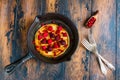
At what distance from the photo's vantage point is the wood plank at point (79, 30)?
1346 mm

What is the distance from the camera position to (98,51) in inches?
53.8

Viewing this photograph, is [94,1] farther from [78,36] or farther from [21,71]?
[21,71]

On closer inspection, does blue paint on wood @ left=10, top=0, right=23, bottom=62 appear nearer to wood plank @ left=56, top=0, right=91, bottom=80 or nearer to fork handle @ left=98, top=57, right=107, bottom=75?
wood plank @ left=56, top=0, right=91, bottom=80

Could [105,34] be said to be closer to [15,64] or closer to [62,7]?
[62,7]

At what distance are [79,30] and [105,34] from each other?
0.14 metres

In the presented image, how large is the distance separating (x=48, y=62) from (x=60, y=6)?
29cm

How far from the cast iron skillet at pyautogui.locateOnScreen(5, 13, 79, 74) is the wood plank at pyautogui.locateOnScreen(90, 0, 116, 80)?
0.12 m

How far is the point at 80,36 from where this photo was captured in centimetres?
136

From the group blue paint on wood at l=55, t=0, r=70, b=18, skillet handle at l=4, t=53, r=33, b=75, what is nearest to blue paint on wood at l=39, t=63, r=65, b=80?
skillet handle at l=4, t=53, r=33, b=75

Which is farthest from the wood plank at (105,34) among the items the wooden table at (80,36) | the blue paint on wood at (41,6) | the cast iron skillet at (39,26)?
the blue paint on wood at (41,6)

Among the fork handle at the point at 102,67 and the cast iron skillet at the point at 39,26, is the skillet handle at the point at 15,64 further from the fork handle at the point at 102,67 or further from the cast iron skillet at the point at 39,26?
the fork handle at the point at 102,67

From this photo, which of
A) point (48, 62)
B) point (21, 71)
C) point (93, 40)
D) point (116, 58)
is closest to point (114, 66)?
point (116, 58)

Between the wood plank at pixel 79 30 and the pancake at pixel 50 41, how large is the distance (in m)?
0.08

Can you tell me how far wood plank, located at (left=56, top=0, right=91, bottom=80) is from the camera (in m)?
1.35
